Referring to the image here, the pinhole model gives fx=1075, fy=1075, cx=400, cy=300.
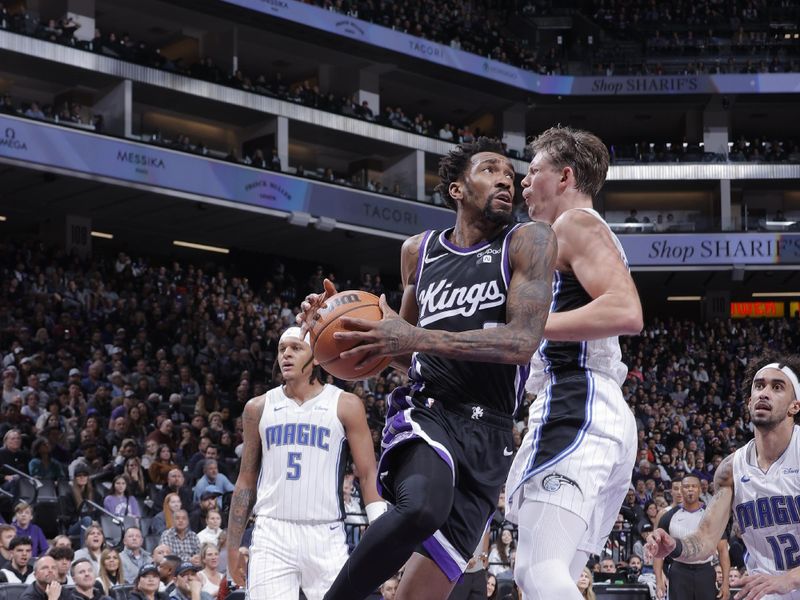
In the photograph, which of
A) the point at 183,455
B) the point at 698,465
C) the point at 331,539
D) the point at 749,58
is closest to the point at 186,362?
the point at 183,455

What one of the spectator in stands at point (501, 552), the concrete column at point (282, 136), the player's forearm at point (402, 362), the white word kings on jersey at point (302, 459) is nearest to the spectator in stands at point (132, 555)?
the spectator in stands at point (501, 552)

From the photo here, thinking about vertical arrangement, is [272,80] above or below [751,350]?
above

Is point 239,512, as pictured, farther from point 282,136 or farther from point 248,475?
point 282,136

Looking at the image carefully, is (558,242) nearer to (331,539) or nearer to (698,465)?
(331,539)

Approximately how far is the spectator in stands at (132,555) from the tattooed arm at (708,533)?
7584 mm

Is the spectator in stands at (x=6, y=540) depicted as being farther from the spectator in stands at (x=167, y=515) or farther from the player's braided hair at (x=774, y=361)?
the player's braided hair at (x=774, y=361)

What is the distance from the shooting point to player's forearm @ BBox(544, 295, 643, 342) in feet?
15.2

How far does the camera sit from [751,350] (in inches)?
1380

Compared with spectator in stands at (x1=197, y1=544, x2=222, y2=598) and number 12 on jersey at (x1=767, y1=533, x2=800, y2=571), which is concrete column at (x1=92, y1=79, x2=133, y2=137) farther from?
number 12 on jersey at (x1=767, y1=533, x2=800, y2=571)

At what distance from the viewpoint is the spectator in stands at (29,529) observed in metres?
11.9

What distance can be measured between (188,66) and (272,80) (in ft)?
22.1

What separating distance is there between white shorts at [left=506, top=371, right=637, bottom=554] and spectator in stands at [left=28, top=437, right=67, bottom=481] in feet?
36.2

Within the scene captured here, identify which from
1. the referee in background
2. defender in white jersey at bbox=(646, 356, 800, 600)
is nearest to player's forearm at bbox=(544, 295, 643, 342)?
defender in white jersey at bbox=(646, 356, 800, 600)

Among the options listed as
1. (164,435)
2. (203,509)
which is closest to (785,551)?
(203,509)
